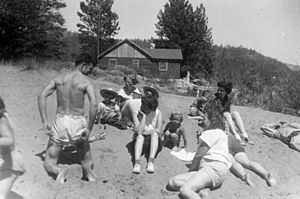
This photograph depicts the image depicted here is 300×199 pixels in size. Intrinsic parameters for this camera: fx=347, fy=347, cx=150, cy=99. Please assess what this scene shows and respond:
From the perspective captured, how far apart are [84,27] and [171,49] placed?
13614 millimetres

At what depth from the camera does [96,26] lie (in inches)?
1362

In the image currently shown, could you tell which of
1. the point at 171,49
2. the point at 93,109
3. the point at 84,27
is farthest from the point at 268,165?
Answer: the point at 171,49

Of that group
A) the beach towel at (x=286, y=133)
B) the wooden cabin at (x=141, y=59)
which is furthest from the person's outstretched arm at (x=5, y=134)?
the wooden cabin at (x=141, y=59)

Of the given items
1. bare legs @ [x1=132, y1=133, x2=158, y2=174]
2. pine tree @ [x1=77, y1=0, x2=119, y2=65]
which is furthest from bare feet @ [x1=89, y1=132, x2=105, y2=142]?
pine tree @ [x1=77, y1=0, x2=119, y2=65]

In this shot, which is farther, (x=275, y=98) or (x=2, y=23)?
(x=2, y=23)

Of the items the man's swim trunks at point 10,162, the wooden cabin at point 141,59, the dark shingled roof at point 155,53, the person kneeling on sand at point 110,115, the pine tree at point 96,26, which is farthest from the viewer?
the wooden cabin at point 141,59

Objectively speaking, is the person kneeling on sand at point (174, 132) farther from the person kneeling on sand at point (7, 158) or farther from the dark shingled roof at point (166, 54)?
the dark shingled roof at point (166, 54)

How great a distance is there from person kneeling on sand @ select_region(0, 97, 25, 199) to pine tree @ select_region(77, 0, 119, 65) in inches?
922

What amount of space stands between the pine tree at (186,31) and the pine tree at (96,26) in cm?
1029

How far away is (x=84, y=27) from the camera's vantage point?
1245 inches

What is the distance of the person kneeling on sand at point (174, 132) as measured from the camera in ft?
18.5

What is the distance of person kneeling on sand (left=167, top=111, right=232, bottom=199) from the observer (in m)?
4.14

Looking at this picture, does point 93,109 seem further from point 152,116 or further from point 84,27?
point 84,27

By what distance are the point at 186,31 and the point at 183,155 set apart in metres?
40.3
